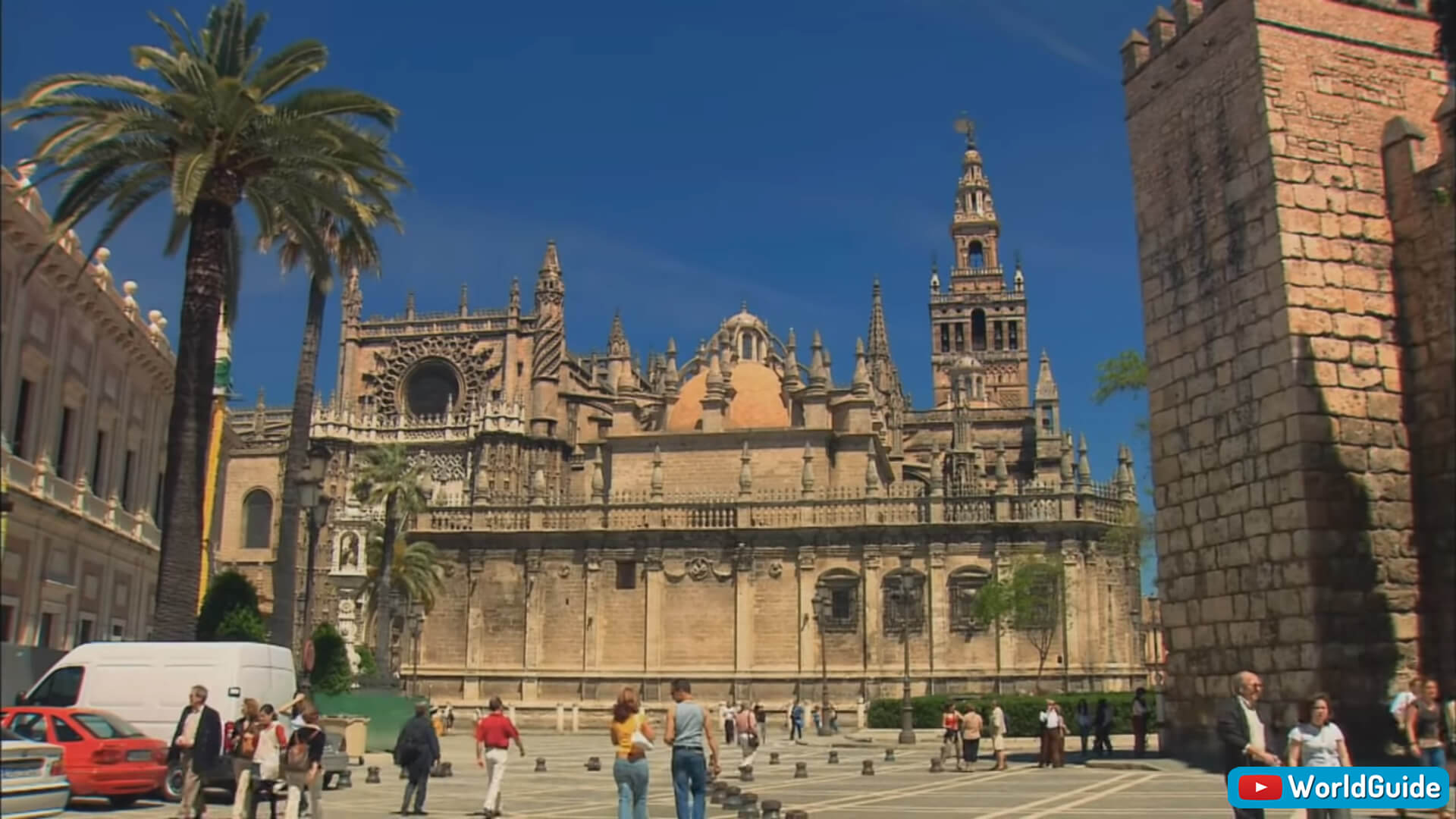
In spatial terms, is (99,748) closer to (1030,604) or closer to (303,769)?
(303,769)

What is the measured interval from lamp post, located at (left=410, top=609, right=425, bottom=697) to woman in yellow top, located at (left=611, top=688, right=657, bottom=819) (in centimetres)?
3422

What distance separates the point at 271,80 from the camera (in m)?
18.5

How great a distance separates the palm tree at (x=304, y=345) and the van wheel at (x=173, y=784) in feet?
21.2

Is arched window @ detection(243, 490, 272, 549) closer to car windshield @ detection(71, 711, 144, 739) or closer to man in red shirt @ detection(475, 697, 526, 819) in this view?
car windshield @ detection(71, 711, 144, 739)

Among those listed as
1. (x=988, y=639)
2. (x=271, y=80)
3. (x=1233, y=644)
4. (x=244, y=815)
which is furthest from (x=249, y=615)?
(x=988, y=639)

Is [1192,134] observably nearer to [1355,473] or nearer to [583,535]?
[1355,473]

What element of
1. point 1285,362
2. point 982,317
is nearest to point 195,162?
point 1285,362

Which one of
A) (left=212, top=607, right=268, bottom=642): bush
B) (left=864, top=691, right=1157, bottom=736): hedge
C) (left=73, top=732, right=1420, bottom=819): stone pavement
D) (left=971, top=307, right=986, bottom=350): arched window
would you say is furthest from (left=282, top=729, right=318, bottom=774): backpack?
(left=971, top=307, right=986, bottom=350): arched window

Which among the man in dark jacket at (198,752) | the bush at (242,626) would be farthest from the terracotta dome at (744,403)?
the man in dark jacket at (198,752)

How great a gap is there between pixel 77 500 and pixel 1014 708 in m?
23.1

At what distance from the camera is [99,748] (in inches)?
518

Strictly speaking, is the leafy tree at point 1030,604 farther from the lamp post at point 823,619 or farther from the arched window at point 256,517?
the arched window at point 256,517

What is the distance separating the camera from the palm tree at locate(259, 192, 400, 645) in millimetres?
21078

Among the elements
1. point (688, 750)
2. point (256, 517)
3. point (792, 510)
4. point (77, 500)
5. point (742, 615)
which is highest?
point (256, 517)
